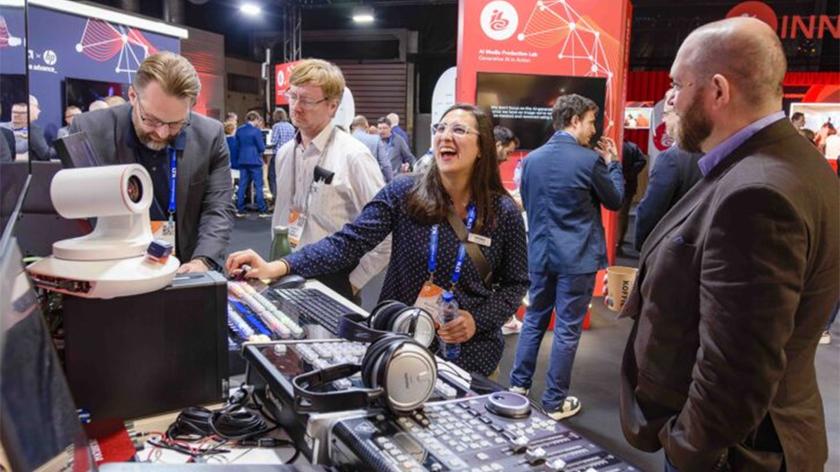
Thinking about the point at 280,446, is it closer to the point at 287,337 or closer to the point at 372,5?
the point at 287,337

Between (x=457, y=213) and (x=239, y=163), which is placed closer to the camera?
(x=457, y=213)

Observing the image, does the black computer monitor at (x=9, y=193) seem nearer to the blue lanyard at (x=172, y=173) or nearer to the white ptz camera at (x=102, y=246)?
the white ptz camera at (x=102, y=246)

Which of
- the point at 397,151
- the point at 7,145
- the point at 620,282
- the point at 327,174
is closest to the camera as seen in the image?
the point at 7,145

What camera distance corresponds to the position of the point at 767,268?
118cm

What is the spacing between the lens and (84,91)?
759 centimetres

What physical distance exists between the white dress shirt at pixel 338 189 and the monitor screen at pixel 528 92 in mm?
2700

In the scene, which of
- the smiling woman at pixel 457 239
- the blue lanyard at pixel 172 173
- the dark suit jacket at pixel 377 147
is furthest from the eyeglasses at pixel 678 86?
the dark suit jacket at pixel 377 147

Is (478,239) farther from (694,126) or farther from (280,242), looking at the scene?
(280,242)

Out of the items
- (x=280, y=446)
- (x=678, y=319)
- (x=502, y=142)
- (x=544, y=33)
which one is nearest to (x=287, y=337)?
(x=280, y=446)

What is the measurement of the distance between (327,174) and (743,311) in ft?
5.27

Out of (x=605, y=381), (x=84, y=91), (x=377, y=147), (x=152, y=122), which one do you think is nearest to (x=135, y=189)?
(x=152, y=122)

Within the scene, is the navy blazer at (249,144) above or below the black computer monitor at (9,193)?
above

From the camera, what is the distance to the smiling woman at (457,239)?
1.92 meters

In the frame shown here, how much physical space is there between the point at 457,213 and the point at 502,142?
240cm
